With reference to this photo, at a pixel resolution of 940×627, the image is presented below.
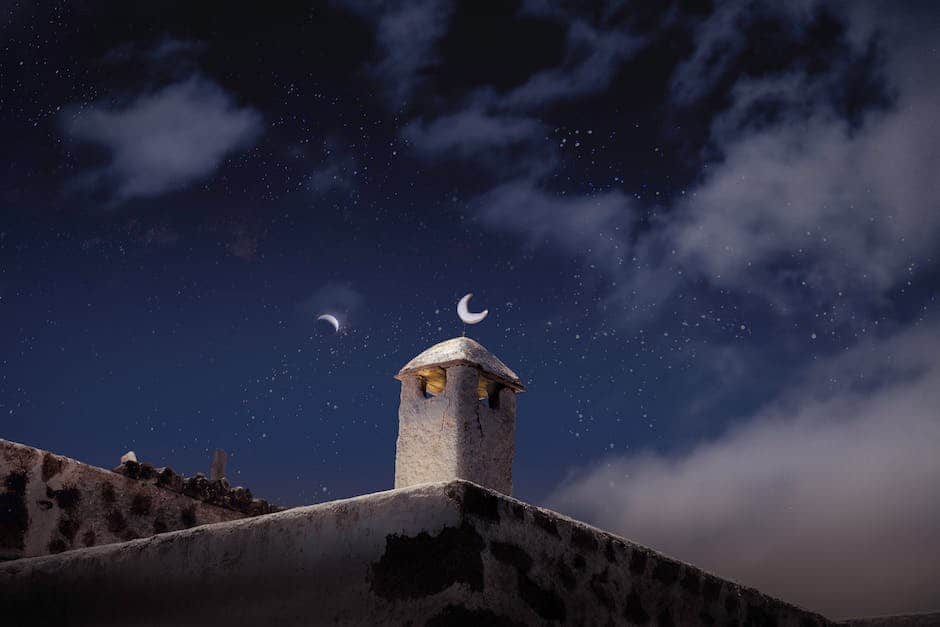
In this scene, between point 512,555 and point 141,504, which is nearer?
point 512,555

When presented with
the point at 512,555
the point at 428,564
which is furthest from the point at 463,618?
the point at 512,555

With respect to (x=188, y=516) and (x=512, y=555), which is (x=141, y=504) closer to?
(x=188, y=516)

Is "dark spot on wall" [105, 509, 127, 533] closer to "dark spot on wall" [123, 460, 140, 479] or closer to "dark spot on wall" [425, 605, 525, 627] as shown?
"dark spot on wall" [123, 460, 140, 479]

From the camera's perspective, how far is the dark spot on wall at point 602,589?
11.0 ft

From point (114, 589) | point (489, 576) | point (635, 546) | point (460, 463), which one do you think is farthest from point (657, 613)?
point (460, 463)

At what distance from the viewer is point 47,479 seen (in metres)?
5.27

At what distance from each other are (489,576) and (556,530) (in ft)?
1.91

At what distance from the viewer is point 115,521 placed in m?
5.58

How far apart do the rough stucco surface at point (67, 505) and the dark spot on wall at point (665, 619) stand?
3895mm

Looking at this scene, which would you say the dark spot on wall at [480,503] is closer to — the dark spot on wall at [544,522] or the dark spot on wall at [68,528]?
the dark spot on wall at [544,522]

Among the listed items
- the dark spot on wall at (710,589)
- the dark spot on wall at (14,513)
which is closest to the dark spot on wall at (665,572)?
the dark spot on wall at (710,589)

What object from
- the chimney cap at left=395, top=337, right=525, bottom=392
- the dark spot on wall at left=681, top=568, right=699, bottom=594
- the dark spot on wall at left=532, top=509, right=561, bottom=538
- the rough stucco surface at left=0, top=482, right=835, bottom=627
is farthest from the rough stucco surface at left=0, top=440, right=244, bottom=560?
the chimney cap at left=395, top=337, right=525, bottom=392

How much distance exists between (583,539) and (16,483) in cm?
395

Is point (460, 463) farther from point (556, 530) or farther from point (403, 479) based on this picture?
point (556, 530)
